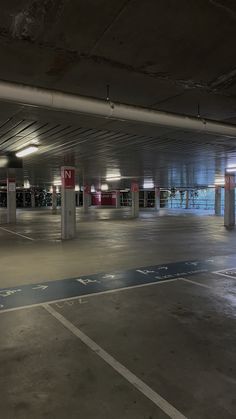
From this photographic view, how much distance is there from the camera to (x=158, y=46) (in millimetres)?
3195

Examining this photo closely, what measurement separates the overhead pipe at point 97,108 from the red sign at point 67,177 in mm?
8845

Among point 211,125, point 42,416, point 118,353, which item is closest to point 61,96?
point 211,125

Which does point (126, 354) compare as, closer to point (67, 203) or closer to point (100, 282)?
point (100, 282)

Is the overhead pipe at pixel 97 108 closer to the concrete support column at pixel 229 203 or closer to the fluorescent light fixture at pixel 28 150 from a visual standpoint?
the fluorescent light fixture at pixel 28 150

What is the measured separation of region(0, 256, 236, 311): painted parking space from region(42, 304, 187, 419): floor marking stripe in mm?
1188

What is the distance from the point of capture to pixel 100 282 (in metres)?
6.54

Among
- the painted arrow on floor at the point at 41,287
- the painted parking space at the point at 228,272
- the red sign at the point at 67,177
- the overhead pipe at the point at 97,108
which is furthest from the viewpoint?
the red sign at the point at 67,177

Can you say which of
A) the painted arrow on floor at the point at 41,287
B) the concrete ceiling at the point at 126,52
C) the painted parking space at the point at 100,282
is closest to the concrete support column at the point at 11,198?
the painted parking space at the point at 100,282

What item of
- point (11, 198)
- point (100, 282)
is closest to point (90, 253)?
point (100, 282)

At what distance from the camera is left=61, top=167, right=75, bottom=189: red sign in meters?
13.3

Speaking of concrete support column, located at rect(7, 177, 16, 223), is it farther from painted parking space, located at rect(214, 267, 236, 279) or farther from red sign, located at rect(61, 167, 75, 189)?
painted parking space, located at rect(214, 267, 236, 279)

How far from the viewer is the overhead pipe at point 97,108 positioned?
11.7 ft

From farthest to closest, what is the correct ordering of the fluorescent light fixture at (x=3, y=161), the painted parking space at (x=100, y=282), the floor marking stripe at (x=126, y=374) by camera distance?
the fluorescent light fixture at (x=3, y=161) < the painted parking space at (x=100, y=282) < the floor marking stripe at (x=126, y=374)

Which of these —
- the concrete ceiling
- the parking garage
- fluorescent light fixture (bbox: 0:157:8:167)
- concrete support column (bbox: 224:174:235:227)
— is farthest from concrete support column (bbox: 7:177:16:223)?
the concrete ceiling
